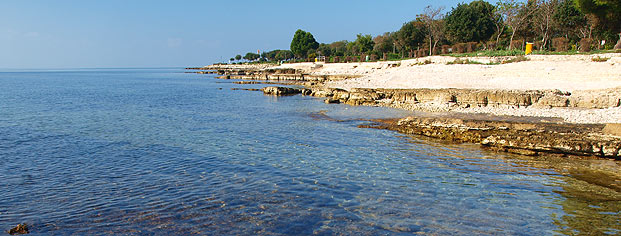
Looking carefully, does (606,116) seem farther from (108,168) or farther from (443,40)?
(443,40)

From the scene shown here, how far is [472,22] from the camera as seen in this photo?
61.3m

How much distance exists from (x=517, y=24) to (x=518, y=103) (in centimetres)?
3718

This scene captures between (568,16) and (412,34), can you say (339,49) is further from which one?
(568,16)

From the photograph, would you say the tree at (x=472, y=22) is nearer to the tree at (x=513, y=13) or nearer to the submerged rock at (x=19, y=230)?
the tree at (x=513, y=13)

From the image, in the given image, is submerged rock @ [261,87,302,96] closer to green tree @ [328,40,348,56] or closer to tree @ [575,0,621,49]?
tree @ [575,0,621,49]

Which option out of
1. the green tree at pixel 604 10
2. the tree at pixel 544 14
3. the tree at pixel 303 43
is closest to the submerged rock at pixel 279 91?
the green tree at pixel 604 10

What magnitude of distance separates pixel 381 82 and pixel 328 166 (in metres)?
28.0

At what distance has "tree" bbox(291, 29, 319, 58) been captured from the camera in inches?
5030

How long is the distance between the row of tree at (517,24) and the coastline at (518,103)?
53.1 feet

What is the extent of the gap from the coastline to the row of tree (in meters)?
16.2

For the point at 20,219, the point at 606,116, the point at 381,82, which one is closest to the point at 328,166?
the point at 20,219

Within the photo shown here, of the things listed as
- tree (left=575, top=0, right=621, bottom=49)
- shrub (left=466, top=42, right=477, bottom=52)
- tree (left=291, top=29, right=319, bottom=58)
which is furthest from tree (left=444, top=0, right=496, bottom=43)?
tree (left=291, top=29, right=319, bottom=58)

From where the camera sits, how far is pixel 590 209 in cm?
734

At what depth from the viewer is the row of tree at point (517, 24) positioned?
43.5 meters
